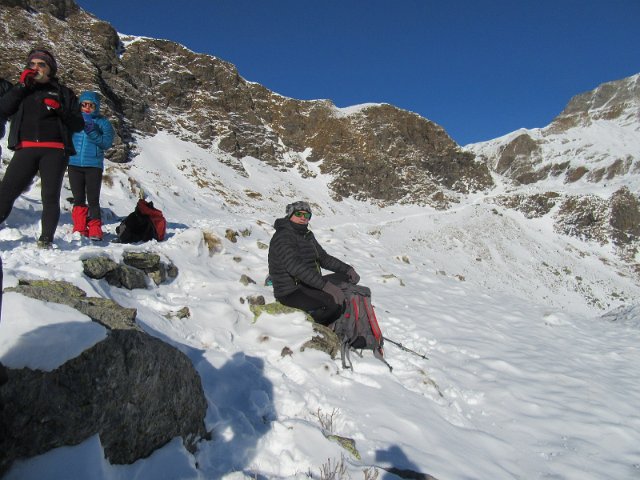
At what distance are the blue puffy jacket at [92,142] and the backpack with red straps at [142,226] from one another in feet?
3.28

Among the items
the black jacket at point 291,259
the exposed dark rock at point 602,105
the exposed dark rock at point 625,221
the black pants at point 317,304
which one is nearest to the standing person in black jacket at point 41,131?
the black jacket at point 291,259

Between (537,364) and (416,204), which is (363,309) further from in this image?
(416,204)

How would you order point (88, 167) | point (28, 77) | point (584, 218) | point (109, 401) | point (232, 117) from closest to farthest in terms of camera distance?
point (109, 401), point (28, 77), point (88, 167), point (584, 218), point (232, 117)

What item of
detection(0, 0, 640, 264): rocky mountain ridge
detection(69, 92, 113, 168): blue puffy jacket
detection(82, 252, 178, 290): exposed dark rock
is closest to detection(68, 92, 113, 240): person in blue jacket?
detection(69, 92, 113, 168): blue puffy jacket

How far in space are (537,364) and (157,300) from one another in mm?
5441

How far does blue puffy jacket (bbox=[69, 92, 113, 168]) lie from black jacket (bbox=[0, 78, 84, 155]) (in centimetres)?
108

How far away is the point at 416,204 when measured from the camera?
37469 mm

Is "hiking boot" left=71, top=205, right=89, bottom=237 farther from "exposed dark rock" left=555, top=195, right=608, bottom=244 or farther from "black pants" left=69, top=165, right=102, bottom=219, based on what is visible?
"exposed dark rock" left=555, top=195, right=608, bottom=244

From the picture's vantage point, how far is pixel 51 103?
4320 millimetres

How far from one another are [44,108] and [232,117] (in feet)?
127

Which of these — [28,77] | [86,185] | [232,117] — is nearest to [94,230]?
[86,185]

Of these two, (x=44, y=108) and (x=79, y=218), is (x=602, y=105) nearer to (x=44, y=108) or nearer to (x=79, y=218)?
(x=79, y=218)

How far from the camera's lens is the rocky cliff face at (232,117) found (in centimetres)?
2834

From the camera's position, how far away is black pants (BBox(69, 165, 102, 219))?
5.66 meters
